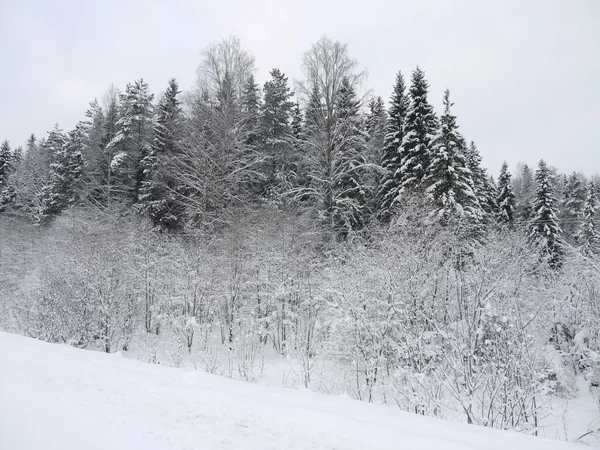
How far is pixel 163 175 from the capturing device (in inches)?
904

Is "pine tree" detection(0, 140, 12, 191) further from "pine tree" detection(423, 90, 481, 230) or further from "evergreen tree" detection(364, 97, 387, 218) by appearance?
"pine tree" detection(423, 90, 481, 230)

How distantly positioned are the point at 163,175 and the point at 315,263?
1334cm

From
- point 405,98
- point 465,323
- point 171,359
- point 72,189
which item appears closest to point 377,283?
point 465,323

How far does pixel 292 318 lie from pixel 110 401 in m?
10.00

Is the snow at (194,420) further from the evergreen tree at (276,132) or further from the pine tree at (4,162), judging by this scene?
the pine tree at (4,162)

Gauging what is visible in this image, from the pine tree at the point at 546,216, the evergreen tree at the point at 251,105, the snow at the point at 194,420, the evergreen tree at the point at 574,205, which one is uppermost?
the evergreen tree at the point at 251,105

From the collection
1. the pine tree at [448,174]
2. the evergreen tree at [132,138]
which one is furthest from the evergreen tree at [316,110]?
the evergreen tree at [132,138]

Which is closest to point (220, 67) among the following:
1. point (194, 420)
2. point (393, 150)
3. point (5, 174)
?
point (393, 150)

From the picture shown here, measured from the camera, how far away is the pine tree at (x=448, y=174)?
17.7 metres

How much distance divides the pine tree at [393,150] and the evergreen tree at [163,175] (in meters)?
12.9

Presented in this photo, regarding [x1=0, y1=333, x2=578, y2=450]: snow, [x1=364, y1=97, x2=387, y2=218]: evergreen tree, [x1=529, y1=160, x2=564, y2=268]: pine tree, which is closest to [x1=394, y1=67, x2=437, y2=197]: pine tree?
[x1=364, y1=97, x2=387, y2=218]: evergreen tree

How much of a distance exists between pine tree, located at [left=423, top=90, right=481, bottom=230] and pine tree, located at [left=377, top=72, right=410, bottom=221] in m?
2.57

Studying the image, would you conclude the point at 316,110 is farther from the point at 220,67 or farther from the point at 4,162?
the point at 4,162

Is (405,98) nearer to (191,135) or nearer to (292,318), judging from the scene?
(191,135)
